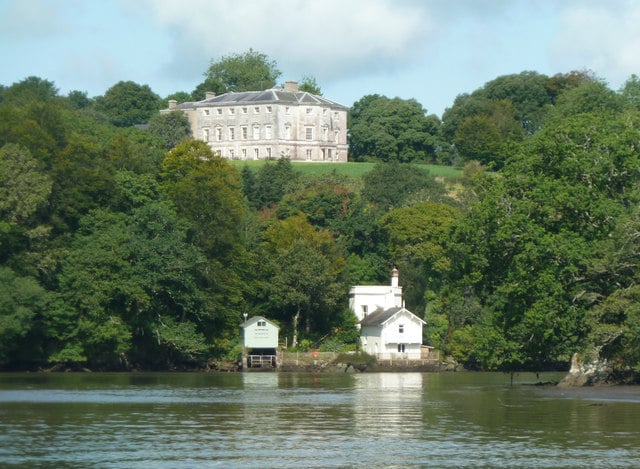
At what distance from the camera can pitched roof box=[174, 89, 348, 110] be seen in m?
171

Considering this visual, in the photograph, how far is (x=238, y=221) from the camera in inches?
3649

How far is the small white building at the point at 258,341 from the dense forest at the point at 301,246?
102cm

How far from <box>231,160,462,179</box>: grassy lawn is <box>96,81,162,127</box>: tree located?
3517 centimetres

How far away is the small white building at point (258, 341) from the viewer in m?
Answer: 92.9

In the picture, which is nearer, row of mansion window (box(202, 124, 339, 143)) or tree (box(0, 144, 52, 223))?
tree (box(0, 144, 52, 223))

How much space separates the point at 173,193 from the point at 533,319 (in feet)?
131

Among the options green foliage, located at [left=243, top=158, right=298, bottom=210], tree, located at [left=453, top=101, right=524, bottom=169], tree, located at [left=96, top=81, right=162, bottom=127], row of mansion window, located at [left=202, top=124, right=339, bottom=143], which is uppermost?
tree, located at [left=96, top=81, right=162, bottom=127]

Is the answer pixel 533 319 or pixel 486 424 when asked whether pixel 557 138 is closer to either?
pixel 533 319

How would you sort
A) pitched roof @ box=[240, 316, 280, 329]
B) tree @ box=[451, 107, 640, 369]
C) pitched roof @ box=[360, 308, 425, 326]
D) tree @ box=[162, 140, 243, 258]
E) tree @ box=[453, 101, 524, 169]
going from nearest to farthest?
tree @ box=[451, 107, 640, 369], tree @ box=[162, 140, 243, 258], pitched roof @ box=[240, 316, 280, 329], pitched roof @ box=[360, 308, 425, 326], tree @ box=[453, 101, 524, 169]

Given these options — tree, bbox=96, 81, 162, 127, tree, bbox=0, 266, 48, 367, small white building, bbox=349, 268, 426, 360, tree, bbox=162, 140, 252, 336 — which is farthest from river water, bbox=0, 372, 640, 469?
tree, bbox=96, 81, 162, 127

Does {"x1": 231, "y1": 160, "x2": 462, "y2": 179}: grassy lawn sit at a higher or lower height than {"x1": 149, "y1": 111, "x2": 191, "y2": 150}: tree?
lower

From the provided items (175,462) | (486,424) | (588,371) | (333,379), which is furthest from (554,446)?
(333,379)

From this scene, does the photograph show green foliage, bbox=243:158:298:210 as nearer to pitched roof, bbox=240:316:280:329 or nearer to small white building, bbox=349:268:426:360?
small white building, bbox=349:268:426:360

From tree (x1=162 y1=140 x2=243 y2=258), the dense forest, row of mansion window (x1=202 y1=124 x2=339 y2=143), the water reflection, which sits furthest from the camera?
row of mansion window (x1=202 y1=124 x2=339 y2=143)
